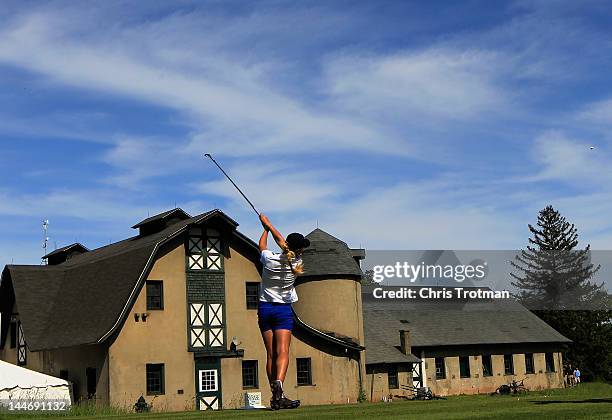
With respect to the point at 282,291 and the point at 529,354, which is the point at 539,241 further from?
the point at 282,291

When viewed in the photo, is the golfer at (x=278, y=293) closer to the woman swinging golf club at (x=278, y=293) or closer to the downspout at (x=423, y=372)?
the woman swinging golf club at (x=278, y=293)

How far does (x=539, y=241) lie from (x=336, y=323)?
49.1 metres

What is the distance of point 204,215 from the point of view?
41.5 metres

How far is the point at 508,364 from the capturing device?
207 ft

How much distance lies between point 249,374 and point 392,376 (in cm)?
1393

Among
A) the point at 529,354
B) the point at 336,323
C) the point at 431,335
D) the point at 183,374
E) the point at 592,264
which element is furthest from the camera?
the point at 592,264

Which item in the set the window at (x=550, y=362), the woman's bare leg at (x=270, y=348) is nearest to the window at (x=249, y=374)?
the woman's bare leg at (x=270, y=348)

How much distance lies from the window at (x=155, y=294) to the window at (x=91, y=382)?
13.7ft

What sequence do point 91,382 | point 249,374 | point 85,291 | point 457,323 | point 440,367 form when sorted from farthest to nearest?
point 457,323, point 440,367, point 85,291, point 249,374, point 91,382

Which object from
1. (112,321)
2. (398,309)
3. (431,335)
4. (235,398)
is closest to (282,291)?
(112,321)

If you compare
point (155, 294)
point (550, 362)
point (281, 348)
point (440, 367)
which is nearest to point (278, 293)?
point (281, 348)

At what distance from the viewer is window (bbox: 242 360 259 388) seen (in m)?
42.8

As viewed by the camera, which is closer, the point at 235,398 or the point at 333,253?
the point at 235,398

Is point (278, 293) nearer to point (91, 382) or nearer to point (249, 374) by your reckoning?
point (91, 382)
